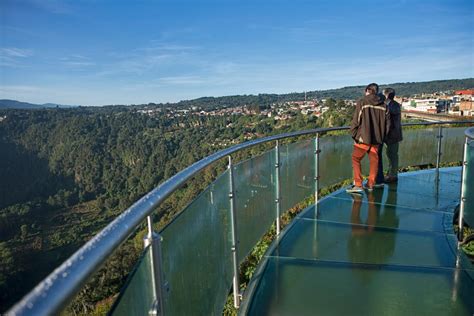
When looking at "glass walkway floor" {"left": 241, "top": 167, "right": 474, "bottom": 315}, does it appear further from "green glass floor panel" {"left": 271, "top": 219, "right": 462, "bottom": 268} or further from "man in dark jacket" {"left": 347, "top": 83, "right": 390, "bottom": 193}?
"man in dark jacket" {"left": 347, "top": 83, "right": 390, "bottom": 193}

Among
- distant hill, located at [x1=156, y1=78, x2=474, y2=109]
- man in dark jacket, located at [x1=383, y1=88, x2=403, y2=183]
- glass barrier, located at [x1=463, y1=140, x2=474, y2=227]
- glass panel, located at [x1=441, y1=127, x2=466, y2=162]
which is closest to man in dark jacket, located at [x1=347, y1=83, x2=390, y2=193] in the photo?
man in dark jacket, located at [x1=383, y1=88, x2=403, y2=183]

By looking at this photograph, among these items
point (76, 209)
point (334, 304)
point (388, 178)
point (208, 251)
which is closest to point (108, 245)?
point (208, 251)

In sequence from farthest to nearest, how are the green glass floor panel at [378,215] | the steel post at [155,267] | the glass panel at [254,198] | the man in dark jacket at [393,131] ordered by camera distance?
the man in dark jacket at [393,131] < the green glass floor panel at [378,215] < the glass panel at [254,198] < the steel post at [155,267]

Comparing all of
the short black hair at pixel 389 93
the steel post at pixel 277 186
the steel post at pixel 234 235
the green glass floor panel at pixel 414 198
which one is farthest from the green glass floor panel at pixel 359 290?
the short black hair at pixel 389 93

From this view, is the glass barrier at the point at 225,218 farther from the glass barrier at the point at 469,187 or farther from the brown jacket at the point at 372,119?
the brown jacket at the point at 372,119

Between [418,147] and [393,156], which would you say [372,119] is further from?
[418,147]

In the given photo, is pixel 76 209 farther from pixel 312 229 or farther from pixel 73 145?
pixel 312 229

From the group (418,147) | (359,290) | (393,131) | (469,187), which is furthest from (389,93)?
(359,290)
